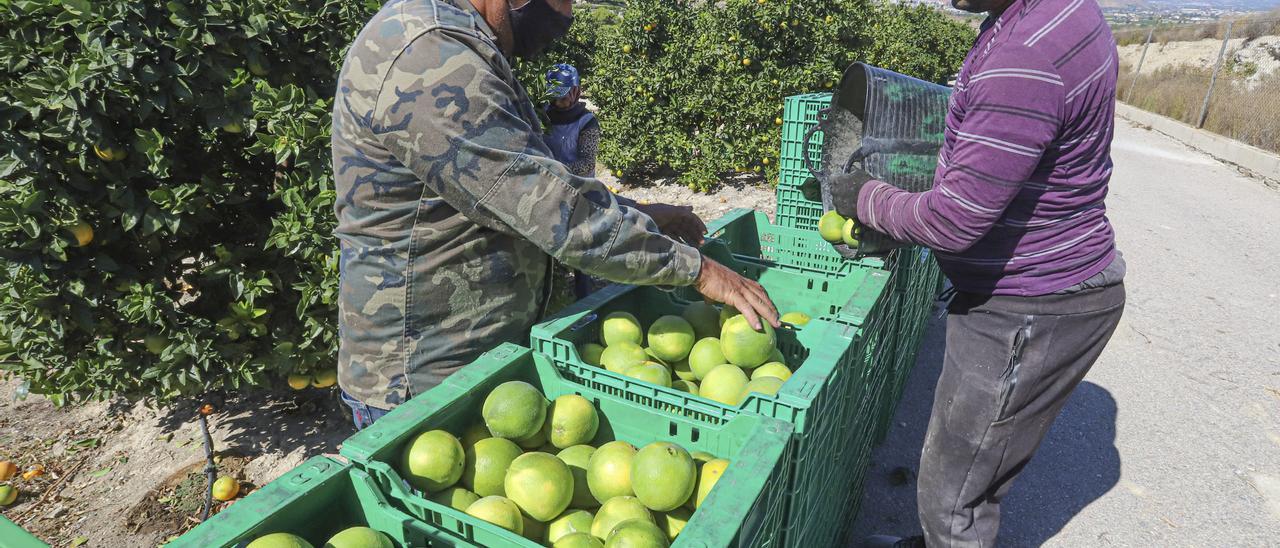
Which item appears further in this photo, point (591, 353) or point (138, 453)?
point (138, 453)

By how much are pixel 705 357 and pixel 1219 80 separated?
65.2 ft

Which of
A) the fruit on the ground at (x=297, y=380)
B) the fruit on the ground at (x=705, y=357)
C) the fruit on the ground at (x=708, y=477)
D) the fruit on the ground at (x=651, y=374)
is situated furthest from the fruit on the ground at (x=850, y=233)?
the fruit on the ground at (x=297, y=380)

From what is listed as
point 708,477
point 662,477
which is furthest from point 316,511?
point 708,477

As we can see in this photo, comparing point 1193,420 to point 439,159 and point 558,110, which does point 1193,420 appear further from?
point 439,159

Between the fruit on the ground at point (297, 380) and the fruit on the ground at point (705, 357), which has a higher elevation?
the fruit on the ground at point (705, 357)

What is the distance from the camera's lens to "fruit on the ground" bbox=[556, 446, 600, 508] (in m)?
1.76

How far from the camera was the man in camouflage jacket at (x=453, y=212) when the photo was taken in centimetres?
172

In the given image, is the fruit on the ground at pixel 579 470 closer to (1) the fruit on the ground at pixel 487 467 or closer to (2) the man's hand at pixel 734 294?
(1) the fruit on the ground at pixel 487 467

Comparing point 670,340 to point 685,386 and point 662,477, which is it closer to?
point 685,386

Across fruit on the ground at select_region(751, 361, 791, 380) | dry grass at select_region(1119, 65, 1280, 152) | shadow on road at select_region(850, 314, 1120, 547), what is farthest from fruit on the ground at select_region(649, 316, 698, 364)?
dry grass at select_region(1119, 65, 1280, 152)

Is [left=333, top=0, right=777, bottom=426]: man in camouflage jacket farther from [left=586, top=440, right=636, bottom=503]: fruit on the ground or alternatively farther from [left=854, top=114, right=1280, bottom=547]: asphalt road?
[left=854, top=114, right=1280, bottom=547]: asphalt road

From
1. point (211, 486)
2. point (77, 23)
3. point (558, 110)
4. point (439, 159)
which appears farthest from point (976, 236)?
point (211, 486)

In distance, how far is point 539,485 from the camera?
5.28 ft

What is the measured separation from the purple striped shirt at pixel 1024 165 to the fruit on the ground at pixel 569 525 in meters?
1.36
